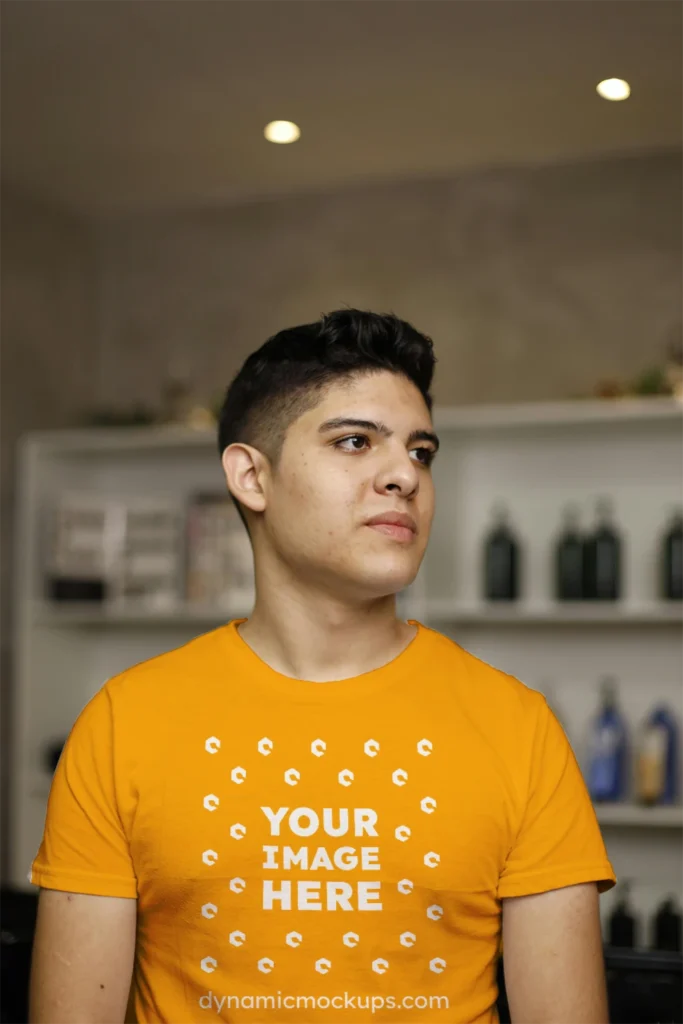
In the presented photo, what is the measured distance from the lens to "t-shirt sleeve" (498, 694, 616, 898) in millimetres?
1239

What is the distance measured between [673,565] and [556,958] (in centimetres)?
239

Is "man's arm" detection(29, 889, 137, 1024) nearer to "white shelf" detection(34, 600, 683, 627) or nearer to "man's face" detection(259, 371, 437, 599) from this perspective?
"man's face" detection(259, 371, 437, 599)

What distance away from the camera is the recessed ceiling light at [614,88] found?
340cm

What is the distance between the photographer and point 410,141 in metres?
3.89

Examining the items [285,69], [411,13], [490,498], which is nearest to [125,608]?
[490,498]

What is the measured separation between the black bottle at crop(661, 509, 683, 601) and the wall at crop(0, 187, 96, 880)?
87.4 inches

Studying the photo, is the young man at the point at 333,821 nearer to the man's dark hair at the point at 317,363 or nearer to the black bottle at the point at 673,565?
the man's dark hair at the point at 317,363

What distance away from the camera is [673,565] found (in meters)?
3.47

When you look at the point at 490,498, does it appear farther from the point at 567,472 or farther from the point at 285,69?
the point at 285,69

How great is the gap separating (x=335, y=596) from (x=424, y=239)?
3.03 meters

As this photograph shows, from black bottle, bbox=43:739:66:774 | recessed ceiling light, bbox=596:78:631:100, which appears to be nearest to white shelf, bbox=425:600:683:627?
black bottle, bbox=43:739:66:774

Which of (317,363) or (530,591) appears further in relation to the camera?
(530,591)

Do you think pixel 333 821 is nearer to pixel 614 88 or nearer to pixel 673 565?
pixel 673 565

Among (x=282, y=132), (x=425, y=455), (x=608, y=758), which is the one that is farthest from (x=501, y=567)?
(x=425, y=455)
